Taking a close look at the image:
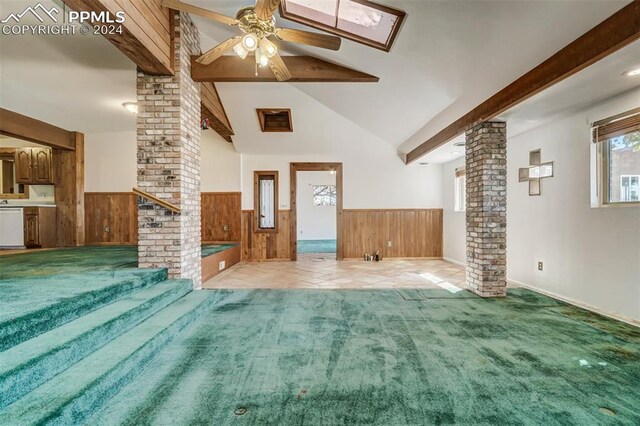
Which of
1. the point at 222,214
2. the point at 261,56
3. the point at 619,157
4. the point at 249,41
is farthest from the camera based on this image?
the point at 222,214

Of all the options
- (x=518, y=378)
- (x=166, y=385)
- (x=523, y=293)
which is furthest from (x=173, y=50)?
(x=523, y=293)

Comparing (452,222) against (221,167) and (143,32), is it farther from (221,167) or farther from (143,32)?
(143,32)

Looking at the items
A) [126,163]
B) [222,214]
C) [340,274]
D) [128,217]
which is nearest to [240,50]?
[340,274]

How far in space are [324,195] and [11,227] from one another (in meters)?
8.75

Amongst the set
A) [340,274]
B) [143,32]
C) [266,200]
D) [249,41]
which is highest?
[143,32]

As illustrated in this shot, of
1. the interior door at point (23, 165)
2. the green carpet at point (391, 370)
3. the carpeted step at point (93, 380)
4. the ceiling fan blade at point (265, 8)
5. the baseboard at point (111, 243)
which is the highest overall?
the ceiling fan blade at point (265, 8)

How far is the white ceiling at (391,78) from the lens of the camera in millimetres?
2377

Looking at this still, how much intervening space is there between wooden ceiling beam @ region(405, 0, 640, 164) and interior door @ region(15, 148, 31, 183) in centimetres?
873

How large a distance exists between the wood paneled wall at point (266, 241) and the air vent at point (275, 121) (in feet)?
6.38

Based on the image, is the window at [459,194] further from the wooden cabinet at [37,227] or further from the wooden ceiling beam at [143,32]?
the wooden cabinet at [37,227]

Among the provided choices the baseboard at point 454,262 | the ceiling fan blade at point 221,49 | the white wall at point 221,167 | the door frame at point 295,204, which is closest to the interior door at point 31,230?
the white wall at point 221,167

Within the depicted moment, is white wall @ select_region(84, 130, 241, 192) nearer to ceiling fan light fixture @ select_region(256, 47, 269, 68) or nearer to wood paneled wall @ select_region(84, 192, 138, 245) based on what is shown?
wood paneled wall @ select_region(84, 192, 138, 245)

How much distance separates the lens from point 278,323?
2.88 meters

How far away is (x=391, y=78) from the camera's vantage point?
A: 3.86 metres
